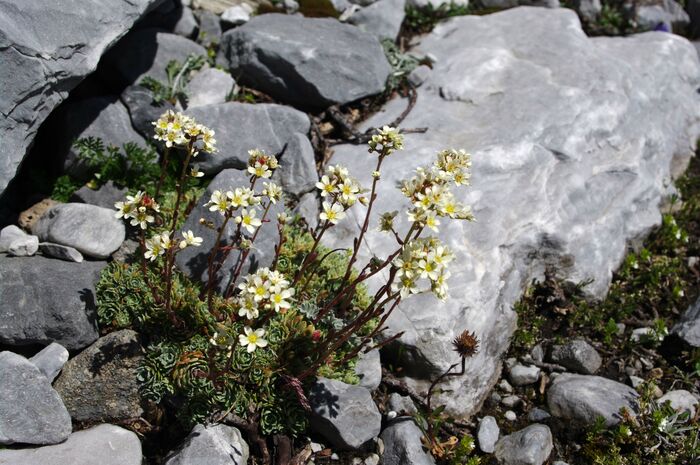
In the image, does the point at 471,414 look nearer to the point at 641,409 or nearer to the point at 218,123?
the point at 641,409

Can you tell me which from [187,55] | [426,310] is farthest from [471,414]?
[187,55]

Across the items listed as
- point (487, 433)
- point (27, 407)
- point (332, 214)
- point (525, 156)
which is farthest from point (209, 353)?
point (525, 156)

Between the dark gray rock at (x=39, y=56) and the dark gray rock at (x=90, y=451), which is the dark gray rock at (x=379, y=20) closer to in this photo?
the dark gray rock at (x=39, y=56)

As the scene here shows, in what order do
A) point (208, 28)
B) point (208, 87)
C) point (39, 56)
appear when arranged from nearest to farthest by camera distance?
point (39, 56)
point (208, 87)
point (208, 28)

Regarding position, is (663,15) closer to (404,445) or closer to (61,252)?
(404,445)

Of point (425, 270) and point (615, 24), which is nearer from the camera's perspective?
point (425, 270)

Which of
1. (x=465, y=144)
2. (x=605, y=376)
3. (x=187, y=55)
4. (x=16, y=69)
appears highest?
(x=16, y=69)
